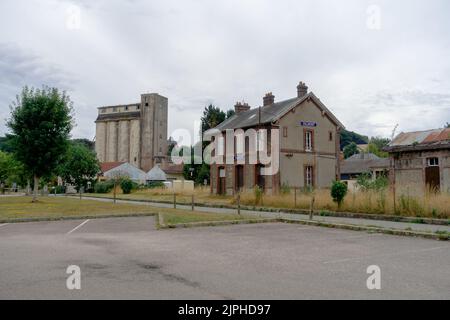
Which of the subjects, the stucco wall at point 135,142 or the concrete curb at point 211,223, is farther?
the stucco wall at point 135,142

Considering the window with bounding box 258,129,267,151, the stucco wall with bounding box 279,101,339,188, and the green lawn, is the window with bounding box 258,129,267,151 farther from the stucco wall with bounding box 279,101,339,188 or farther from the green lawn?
the green lawn

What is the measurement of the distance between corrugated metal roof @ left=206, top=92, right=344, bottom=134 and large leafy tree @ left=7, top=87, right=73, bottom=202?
14.1m

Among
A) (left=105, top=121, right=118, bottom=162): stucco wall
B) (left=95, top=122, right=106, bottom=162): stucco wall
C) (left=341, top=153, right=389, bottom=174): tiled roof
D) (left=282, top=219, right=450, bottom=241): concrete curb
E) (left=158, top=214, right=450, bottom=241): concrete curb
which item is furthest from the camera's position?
(left=95, top=122, right=106, bottom=162): stucco wall

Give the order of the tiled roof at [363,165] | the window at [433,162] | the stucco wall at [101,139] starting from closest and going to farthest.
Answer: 1. the window at [433,162]
2. the tiled roof at [363,165]
3. the stucco wall at [101,139]

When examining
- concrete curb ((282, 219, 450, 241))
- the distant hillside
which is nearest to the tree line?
A: concrete curb ((282, 219, 450, 241))

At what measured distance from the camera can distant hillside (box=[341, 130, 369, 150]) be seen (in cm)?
12088

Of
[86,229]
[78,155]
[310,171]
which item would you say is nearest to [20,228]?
[86,229]

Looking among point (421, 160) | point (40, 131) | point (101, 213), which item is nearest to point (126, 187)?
point (40, 131)

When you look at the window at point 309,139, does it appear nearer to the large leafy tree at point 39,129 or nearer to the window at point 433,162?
the window at point 433,162

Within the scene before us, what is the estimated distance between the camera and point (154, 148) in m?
93.5

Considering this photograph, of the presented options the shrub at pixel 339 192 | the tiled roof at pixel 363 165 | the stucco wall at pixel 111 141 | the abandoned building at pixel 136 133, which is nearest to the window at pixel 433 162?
the shrub at pixel 339 192

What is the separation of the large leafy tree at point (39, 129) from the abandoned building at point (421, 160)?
23.1 meters

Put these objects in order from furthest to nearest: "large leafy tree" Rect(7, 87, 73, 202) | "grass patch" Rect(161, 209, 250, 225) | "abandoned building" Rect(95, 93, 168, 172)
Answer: "abandoned building" Rect(95, 93, 168, 172) < "large leafy tree" Rect(7, 87, 73, 202) < "grass patch" Rect(161, 209, 250, 225)

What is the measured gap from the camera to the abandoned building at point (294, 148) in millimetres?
33156
